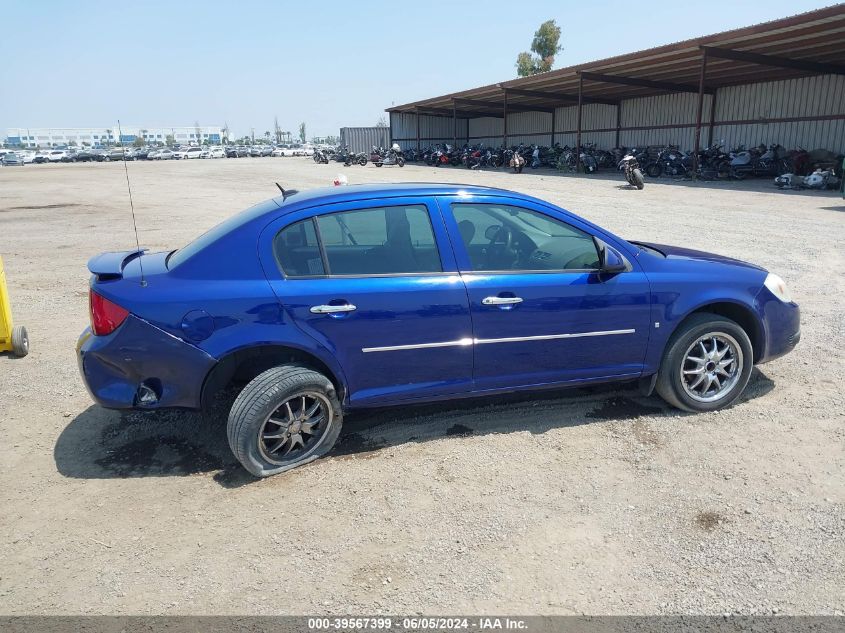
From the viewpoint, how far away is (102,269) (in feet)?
11.6

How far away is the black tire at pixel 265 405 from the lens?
3.31 m

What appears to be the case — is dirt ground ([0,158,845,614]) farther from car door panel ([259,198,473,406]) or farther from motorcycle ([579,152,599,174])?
motorcycle ([579,152,599,174])

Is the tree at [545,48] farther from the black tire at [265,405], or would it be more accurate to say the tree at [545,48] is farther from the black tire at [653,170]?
the black tire at [265,405]

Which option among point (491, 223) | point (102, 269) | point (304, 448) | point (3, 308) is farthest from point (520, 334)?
point (3, 308)

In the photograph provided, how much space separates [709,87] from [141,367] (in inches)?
1240

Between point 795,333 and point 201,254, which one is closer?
point 201,254

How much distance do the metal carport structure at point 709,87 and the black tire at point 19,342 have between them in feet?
61.3

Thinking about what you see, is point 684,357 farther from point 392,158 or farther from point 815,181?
point 392,158

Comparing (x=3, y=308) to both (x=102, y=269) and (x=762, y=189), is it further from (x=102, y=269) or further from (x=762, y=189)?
(x=762, y=189)

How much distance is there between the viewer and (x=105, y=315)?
334 cm

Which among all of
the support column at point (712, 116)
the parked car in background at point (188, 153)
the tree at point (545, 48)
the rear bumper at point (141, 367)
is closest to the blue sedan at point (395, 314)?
the rear bumper at point (141, 367)

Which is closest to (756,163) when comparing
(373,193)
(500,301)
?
(500,301)

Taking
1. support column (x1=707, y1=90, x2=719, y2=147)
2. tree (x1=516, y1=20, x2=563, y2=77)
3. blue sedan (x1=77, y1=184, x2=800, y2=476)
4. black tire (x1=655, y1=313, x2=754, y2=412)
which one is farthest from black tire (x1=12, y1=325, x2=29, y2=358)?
tree (x1=516, y1=20, x2=563, y2=77)

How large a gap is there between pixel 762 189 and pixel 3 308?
2102 cm
